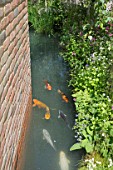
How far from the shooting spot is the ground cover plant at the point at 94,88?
3295mm

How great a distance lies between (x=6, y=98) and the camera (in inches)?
96.6

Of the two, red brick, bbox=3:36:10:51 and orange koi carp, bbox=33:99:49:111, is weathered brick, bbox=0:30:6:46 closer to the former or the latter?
red brick, bbox=3:36:10:51

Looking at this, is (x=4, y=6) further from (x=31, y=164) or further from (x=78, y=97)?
(x=78, y=97)

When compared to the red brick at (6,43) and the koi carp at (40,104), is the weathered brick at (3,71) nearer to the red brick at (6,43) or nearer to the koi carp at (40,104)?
the red brick at (6,43)

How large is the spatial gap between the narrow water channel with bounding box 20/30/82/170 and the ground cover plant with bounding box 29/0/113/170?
0.53 ft

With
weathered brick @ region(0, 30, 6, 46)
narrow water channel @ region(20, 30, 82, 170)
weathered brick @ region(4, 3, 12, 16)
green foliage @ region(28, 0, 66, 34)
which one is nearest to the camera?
weathered brick @ region(0, 30, 6, 46)

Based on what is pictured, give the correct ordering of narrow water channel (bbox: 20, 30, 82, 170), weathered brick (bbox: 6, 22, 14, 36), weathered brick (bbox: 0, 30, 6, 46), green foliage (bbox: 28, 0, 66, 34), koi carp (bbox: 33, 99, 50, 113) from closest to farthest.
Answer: weathered brick (bbox: 0, 30, 6, 46) → weathered brick (bbox: 6, 22, 14, 36) → narrow water channel (bbox: 20, 30, 82, 170) → koi carp (bbox: 33, 99, 50, 113) → green foliage (bbox: 28, 0, 66, 34)

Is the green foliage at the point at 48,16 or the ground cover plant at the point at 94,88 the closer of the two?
the ground cover plant at the point at 94,88

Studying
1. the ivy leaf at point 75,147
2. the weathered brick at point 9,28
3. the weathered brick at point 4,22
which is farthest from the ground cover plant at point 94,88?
the weathered brick at point 4,22

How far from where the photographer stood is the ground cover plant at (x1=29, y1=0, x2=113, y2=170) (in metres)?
3.29

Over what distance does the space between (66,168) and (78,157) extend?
260 mm

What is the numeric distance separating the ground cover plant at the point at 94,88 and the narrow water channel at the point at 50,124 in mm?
161

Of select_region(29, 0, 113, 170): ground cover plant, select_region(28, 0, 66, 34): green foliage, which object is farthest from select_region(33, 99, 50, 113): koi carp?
select_region(28, 0, 66, 34): green foliage

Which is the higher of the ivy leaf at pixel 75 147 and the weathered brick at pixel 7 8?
the weathered brick at pixel 7 8
